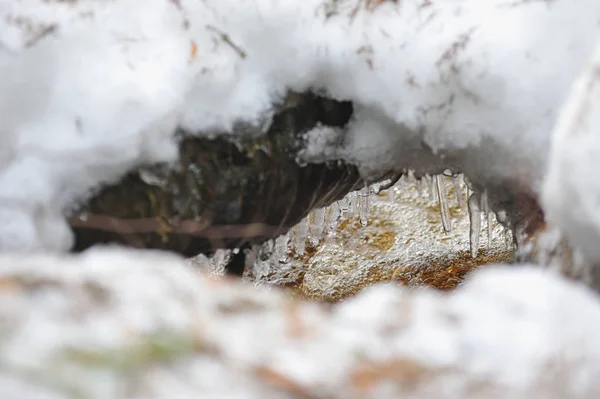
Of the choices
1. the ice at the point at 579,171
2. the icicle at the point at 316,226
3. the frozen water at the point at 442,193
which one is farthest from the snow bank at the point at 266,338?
the icicle at the point at 316,226

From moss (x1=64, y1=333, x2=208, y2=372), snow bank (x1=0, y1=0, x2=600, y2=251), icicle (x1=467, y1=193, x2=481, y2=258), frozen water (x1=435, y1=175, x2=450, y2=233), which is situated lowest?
moss (x1=64, y1=333, x2=208, y2=372)

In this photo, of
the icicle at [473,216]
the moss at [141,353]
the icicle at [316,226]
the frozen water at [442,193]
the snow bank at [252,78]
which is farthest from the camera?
the icicle at [316,226]

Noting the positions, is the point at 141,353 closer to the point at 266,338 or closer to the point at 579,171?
the point at 266,338

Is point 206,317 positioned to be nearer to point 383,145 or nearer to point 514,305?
point 514,305

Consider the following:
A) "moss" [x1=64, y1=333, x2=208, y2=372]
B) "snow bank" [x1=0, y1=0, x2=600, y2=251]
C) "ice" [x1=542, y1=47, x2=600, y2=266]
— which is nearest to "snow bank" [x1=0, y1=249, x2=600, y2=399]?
"moss" [x1=64, y1=333, x2=208, y2=372]

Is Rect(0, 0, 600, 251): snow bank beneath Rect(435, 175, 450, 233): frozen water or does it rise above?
beneath

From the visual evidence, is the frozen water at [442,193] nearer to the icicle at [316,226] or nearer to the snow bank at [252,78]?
the icicle at [316,226]

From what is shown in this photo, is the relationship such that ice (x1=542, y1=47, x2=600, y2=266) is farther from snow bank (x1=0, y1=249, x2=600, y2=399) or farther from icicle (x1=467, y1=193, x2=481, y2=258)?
icicle (x1=467, y1=193, x2=481, y2=258)
